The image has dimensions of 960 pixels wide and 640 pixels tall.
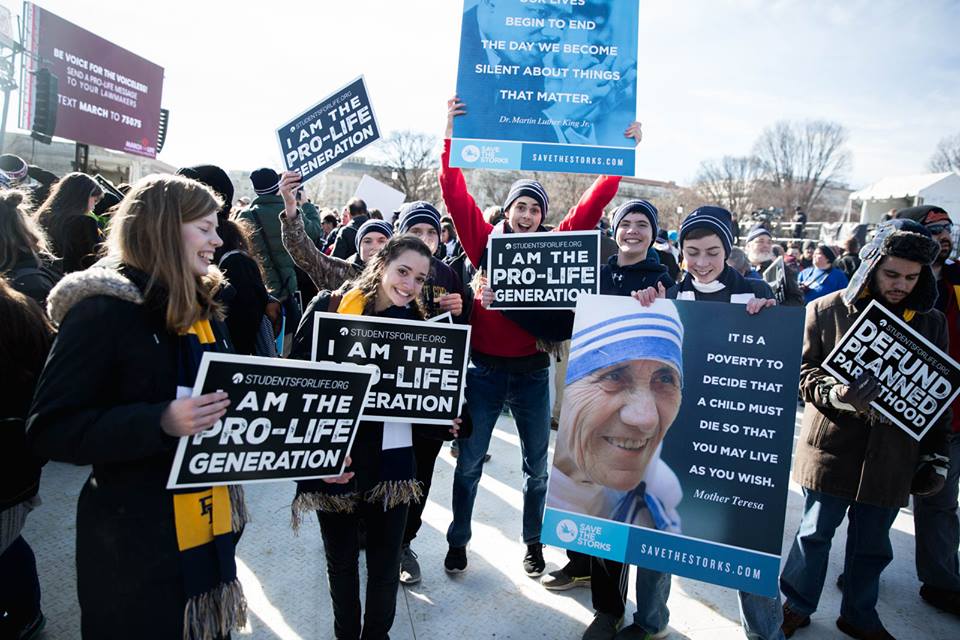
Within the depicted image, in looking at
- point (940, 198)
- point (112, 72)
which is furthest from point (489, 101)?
point (940, 198)

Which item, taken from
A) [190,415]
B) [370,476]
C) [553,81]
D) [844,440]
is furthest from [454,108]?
[844,440]

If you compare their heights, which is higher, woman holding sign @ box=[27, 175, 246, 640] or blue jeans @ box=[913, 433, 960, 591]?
woman holding sign @ box=[27, 175, 246, 640]

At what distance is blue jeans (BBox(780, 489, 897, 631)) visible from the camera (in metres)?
3.17

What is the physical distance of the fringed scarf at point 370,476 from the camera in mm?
2477

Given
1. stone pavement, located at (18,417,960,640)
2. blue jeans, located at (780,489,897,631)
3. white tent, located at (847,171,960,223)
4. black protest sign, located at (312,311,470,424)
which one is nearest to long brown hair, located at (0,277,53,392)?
black protest sign, located at (312,311,470,424)

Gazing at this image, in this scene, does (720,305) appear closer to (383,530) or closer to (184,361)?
(383,530)

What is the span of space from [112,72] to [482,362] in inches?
1079

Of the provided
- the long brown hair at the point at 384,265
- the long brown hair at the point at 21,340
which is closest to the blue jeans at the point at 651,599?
the long brown hair at the point at 384,265

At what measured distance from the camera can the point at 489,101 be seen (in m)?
3.33

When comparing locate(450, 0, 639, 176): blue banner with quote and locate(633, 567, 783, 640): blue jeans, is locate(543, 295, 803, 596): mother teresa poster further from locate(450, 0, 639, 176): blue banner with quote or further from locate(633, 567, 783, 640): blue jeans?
locate(450, 0, 639, 176): blue banner with quote

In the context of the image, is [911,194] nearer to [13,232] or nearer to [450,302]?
[450,302]

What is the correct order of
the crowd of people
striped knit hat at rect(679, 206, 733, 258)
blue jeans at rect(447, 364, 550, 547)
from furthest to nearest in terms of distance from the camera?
blue jeans at rect(447, 364, 550, 547), striped knit hat at rect(679, 206, 733, 258), the crowd of people

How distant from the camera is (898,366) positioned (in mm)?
2807

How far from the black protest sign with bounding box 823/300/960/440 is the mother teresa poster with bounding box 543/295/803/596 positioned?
59 cm
